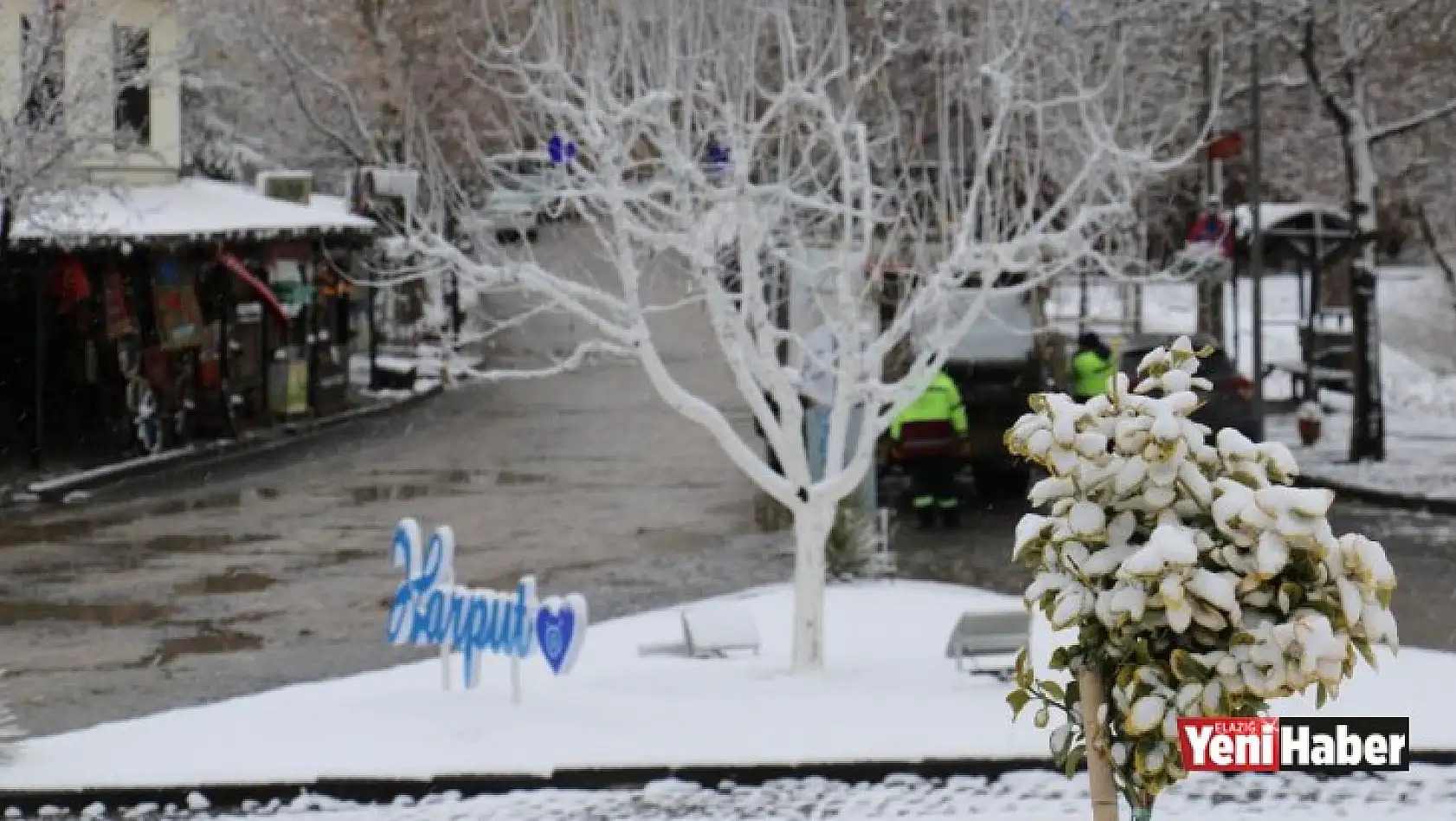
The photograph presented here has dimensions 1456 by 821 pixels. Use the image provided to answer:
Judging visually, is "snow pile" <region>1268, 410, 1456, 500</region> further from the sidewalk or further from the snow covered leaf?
the snow covered leaf

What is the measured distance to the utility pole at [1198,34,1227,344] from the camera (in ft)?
95.1

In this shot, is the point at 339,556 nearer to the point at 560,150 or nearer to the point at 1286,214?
the point at 560,150

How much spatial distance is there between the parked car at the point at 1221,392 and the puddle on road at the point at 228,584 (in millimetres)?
9958

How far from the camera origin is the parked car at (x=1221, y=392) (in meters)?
25.9

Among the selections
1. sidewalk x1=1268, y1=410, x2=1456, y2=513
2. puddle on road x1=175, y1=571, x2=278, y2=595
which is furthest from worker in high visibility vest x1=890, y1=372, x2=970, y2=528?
puddle on road x1=175, y1=571, x2=278, y2=595

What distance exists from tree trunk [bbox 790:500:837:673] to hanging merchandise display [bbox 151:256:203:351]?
1847 cm

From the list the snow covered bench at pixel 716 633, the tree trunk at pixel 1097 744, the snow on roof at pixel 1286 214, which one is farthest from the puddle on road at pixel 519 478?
the tree trunk at pixel 1097 744

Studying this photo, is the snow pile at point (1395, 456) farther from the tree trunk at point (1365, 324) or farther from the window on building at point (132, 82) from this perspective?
the window on building at point (132, 82)

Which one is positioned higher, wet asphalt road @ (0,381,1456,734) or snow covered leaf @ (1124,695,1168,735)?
snow covered leaf @ (1124,695,1168,735)

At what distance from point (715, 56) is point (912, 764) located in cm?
658

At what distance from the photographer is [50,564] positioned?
71.0 feet

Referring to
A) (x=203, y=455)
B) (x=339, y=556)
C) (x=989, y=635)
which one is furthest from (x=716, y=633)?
(x=203, y=455)

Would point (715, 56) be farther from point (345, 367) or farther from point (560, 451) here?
point (345, 367)

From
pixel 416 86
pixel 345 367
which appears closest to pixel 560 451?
pixel 345 367
